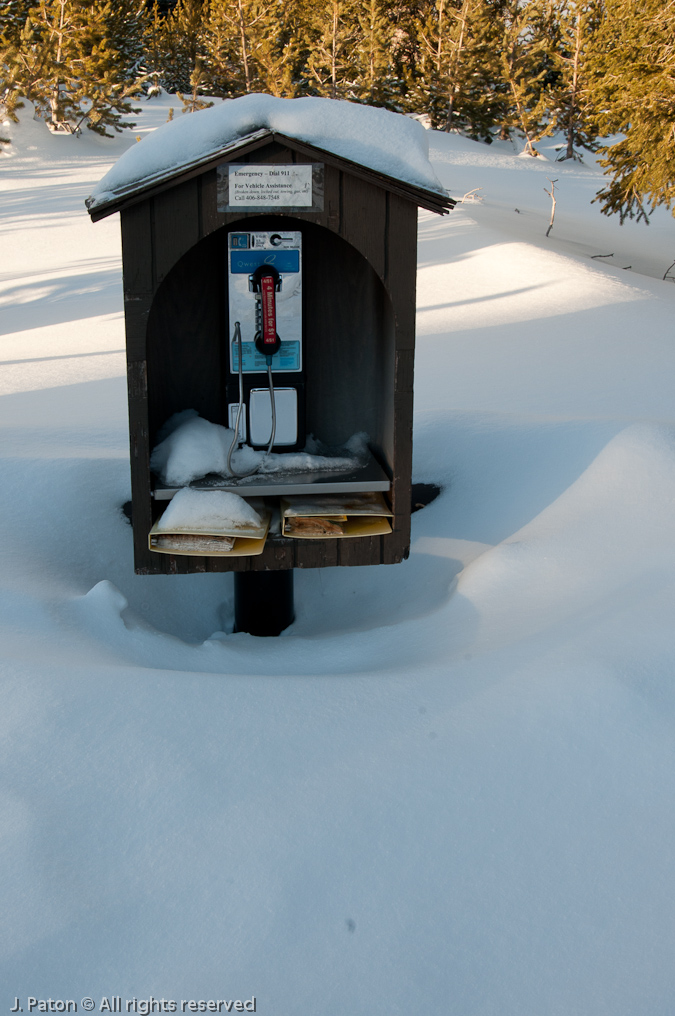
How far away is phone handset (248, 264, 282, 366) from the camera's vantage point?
3.54m

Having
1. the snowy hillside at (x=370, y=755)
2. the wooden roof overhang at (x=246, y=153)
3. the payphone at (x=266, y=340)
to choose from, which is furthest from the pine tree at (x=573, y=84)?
the wooden roof overhang at (x=246, y=153)

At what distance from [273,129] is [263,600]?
6.02 ft

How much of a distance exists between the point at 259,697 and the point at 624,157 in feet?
33.4

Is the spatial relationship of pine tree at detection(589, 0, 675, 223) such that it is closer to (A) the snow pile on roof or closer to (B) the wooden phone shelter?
(B) the wooden phone shelter

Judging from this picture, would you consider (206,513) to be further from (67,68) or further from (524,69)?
(524,69)

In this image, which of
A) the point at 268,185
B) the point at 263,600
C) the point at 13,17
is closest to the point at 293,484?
the point at 263,600

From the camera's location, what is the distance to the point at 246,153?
2873 millimetres

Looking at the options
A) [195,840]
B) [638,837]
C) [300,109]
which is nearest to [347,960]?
[195,840]

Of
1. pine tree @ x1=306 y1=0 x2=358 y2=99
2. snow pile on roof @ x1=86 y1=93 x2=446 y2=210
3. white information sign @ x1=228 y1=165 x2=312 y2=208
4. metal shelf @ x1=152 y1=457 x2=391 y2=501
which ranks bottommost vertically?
metal shelf @ x1=152 y1=457 x2=391 y2=501

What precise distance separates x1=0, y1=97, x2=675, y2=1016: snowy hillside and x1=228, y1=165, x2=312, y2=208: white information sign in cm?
155

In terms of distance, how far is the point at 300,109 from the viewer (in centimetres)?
293

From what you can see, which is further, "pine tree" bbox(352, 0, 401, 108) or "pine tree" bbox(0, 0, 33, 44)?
"pine tree" bbox(352, 0, 401, 108)

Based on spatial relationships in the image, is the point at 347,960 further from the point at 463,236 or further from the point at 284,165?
the point at 463,236

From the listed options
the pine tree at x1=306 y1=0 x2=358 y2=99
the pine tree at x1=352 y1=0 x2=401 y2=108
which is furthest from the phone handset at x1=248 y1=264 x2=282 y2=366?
the pine tree at x1=306 y1=0 x2=358 y2=99
